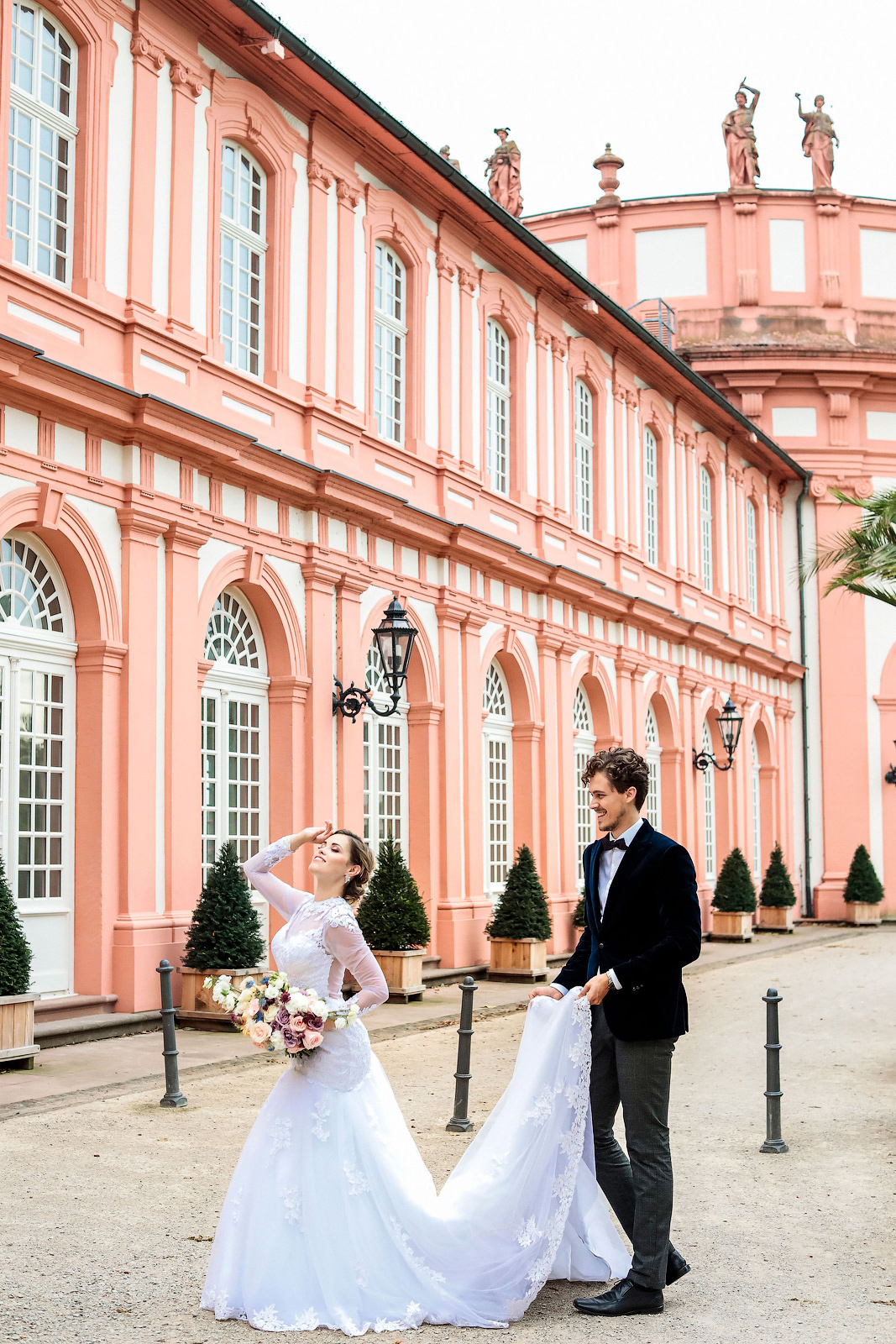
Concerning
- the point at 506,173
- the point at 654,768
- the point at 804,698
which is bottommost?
the point at 654,768

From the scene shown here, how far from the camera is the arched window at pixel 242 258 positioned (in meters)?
14.9

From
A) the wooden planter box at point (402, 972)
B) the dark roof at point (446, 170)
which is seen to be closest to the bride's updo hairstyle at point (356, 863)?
the wooden planter box at point (402, 972)

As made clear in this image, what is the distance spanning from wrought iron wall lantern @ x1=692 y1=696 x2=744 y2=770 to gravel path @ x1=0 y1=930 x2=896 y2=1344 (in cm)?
1509

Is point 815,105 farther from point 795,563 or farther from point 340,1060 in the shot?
point 340,1060

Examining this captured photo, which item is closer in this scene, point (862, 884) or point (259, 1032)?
point (259, 1032)

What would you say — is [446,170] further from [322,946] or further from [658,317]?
[658,317]

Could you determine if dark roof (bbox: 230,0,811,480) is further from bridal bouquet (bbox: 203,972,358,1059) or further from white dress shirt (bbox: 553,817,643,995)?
bridal bouquet (bbox: 203,972,358,1059)

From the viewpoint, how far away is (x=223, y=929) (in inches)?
491

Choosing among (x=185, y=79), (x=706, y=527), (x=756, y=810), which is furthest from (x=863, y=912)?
(x=185, y=79)

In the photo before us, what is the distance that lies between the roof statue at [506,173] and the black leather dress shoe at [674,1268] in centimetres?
2814

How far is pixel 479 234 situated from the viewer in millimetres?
19938

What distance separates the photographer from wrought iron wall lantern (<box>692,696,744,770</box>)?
27.6 metres

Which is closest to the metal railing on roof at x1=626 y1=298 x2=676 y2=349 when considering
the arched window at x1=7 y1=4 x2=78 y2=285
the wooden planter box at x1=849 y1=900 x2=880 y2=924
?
the wooden planter box at x1=849 y1=900 x2=880 y2=924

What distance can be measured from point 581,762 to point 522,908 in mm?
5763
